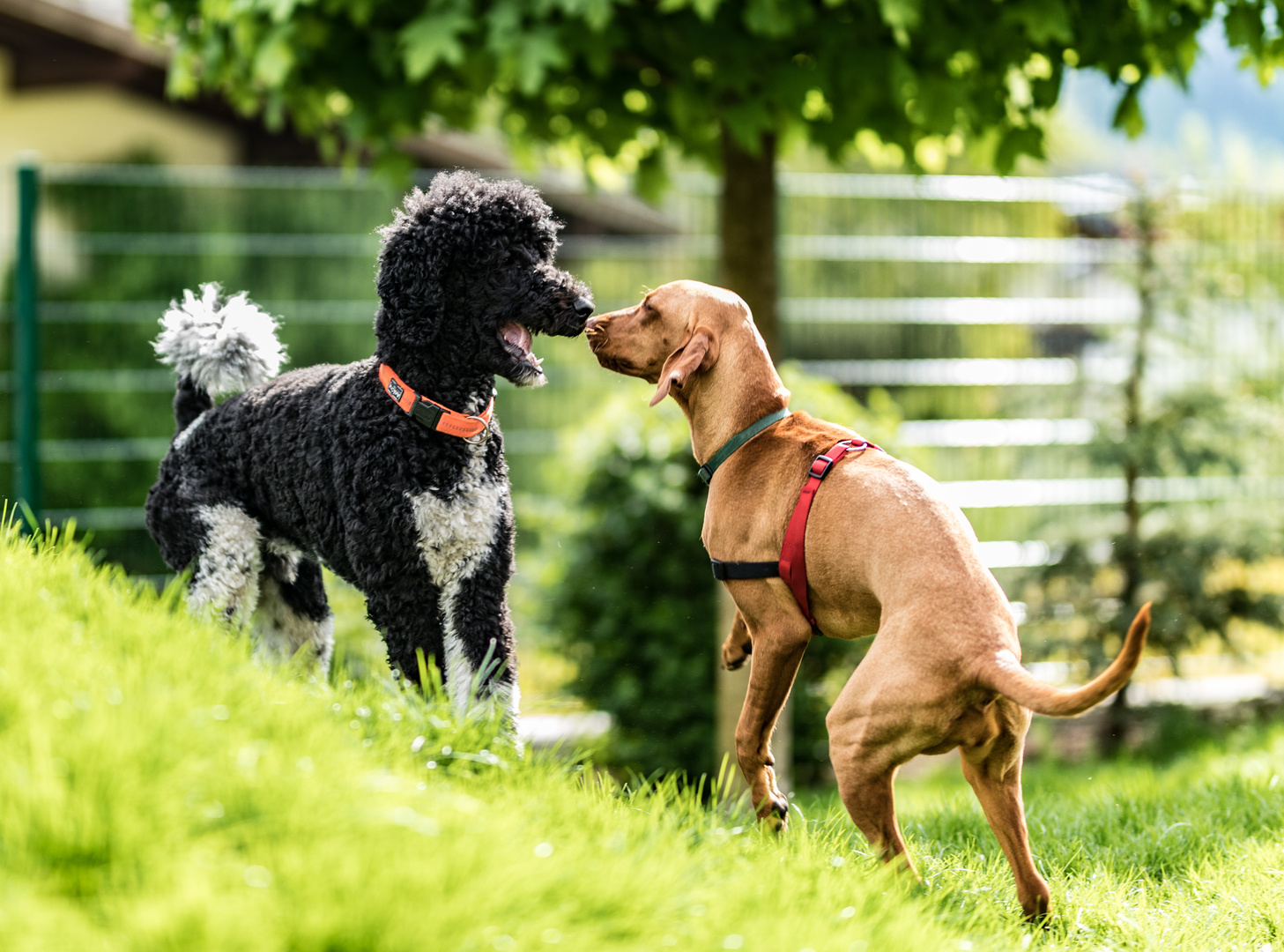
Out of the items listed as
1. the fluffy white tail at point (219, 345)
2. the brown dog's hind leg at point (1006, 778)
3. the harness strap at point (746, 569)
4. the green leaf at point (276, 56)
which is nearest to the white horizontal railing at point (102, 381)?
the green leaf at point (276, 56)

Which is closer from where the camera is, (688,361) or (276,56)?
(688,361)

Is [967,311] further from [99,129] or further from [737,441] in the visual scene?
[99,129]

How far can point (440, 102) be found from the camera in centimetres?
492

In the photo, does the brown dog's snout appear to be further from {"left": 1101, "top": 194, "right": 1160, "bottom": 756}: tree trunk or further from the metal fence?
{"left": 1101, "top": 194, "right": 1160, "bottom": 756}: tree trunk

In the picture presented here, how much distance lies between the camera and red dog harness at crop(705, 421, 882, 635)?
272cm

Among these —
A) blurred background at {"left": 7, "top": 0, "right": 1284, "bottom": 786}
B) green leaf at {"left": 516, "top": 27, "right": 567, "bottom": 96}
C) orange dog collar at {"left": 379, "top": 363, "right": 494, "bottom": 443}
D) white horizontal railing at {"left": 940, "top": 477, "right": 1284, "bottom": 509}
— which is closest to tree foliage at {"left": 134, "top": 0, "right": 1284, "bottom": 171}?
green leaf at {"left": 516, "top": 27, "right": 567, "bottom": 96}

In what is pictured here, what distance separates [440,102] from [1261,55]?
3.07 metres

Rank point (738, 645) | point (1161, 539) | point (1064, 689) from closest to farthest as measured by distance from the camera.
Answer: point (1064, 689)
point (738, 645)
point (1161, 539)

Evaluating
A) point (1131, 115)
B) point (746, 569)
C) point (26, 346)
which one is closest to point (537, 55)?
point (746, 569)

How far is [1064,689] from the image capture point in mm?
2348

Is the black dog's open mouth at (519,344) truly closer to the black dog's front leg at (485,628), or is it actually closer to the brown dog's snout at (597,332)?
the brown dog's snout at (597,332)

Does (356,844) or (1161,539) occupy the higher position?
(356,844)

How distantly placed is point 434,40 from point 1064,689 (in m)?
2.76

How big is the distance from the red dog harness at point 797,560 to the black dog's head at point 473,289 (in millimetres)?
604
